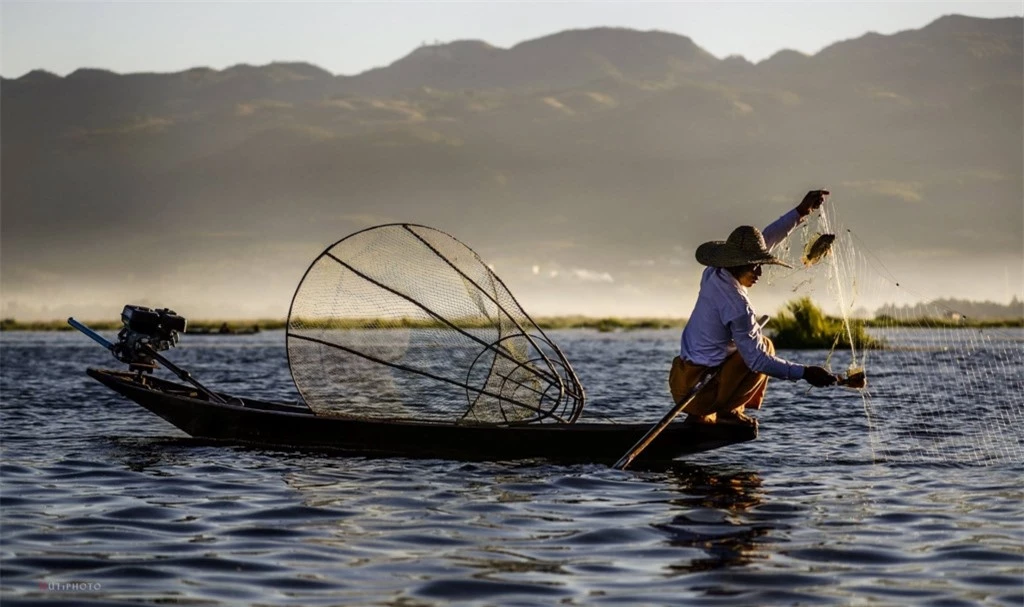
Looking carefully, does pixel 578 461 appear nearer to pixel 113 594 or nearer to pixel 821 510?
pixel 821 510

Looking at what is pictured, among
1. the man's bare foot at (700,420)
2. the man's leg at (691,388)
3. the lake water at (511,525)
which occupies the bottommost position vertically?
the lake water at (511,525)

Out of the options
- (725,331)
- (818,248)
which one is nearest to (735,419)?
(725,331)

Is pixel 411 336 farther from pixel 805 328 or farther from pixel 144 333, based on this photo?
pixel 805 328

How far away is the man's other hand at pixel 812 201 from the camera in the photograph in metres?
10.3

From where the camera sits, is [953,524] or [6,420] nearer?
[953,524]

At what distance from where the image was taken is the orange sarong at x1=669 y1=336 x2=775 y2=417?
9.86 metres

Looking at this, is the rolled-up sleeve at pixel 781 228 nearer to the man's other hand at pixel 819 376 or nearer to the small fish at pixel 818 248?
the small fish at pixel 818 248

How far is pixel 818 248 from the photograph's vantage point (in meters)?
10.2

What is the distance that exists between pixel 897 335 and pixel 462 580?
4095 cm

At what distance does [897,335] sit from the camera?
44.8m

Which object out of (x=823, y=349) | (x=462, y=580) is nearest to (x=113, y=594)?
(x=462, y=580)

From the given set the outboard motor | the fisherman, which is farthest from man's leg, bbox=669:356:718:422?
the outboard motor

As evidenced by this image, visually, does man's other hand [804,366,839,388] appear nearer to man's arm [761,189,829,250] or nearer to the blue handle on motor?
man's arm [761,189,829,250]

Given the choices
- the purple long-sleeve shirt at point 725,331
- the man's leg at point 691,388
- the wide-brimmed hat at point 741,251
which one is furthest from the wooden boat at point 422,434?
the wide-brimmed hat at point 741,251
